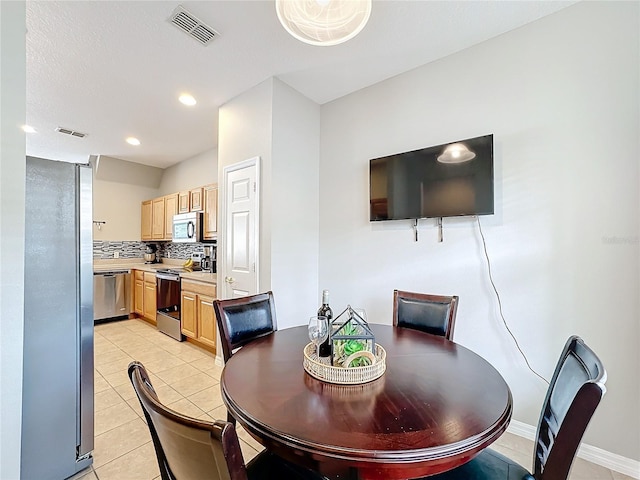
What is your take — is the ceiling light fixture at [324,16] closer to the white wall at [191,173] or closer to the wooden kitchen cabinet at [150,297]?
the white wall at [191,173]

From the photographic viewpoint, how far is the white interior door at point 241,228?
279 centimetres

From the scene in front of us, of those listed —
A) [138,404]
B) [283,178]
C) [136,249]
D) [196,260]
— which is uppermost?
[283,178]

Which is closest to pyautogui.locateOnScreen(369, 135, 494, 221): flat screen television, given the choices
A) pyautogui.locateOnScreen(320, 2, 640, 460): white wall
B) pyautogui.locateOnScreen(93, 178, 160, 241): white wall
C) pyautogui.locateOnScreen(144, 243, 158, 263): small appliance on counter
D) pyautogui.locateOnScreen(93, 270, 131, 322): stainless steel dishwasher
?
pyautogui.locateOnScreen(320, 2, 640, 460): white wall

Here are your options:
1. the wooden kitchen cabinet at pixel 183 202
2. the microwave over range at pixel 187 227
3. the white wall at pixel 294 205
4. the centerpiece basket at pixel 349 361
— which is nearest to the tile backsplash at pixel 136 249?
the microwave over range at pixel 187 227

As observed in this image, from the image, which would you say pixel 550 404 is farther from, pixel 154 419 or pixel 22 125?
pixel 22 125

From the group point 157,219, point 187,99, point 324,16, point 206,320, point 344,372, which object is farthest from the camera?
point 157,219

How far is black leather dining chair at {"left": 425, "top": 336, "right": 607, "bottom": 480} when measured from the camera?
0.78m

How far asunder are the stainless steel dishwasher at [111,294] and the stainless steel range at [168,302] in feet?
3.43

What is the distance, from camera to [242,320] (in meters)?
1.72

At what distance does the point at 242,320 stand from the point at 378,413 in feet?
3.45

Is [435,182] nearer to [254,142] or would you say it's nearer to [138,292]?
[254,142]

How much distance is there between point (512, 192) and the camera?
81.5 inches

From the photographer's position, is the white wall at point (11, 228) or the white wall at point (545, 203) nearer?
the white wall at point (11, 228)

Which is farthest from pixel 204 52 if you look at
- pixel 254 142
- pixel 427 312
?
pixel 427 312
